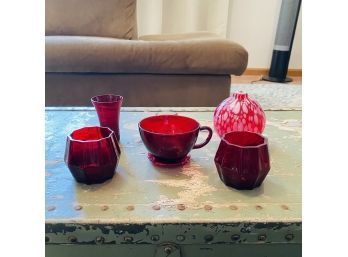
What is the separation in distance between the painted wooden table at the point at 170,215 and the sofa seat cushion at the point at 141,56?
0.85m

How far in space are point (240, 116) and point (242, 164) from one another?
0.70 feet

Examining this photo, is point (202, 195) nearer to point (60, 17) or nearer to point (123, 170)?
point (123, 170)

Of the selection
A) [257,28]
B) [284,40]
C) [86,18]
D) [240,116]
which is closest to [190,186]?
[240,116]

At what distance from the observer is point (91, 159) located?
481mm

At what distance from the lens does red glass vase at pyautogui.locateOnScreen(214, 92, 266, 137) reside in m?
0.66

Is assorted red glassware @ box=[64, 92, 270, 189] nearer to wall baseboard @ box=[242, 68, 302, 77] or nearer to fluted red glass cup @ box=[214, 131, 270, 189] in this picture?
fluted red glass cup @ box=[214, 131, 270, 189]

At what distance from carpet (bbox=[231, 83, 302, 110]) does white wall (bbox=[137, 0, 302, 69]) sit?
428 mm

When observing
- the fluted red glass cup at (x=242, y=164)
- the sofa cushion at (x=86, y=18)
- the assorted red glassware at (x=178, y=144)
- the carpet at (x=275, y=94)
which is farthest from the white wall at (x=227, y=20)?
the fluted red glass cup at (x=242, y=164)

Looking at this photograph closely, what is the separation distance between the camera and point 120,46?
1329mm
